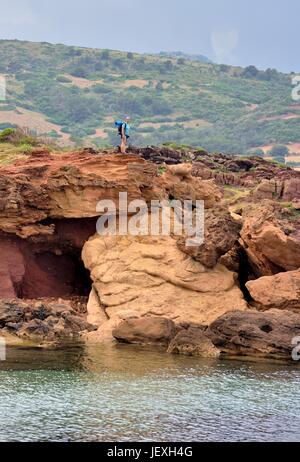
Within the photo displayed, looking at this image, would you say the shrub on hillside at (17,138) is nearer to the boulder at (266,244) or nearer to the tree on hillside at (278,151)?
the boulder at (266,244)

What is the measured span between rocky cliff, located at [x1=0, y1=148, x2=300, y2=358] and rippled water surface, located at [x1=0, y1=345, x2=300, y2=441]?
4.47ft

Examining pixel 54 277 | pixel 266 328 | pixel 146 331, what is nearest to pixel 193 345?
pixel 146 331

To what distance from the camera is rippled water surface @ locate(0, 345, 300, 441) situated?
17531mm

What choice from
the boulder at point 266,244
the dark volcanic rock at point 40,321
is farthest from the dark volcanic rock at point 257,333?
the dark volcanic rock at point 40,321

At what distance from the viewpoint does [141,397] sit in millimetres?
20047

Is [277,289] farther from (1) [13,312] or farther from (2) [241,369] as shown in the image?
(1) [13,312]

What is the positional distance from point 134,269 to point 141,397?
8789 mm

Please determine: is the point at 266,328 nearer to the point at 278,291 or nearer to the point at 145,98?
the point at 278,291

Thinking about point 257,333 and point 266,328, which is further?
point 266,328

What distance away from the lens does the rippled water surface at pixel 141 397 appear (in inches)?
690

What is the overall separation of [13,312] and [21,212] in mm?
4024

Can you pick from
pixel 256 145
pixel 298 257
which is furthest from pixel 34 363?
pixel 256 145

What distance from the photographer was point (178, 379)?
71.7 feet

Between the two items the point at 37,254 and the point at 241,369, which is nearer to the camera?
the point at 241,369
